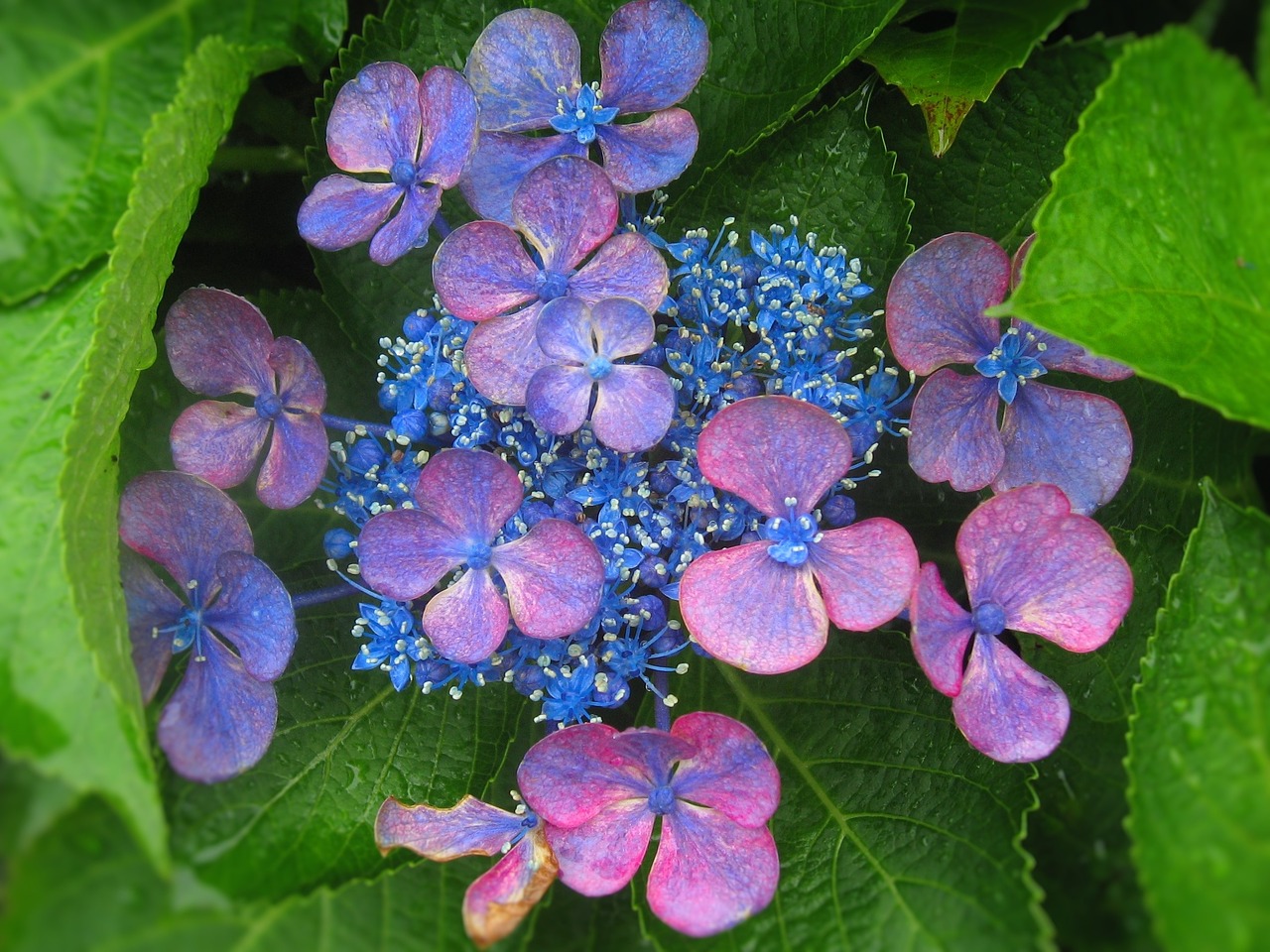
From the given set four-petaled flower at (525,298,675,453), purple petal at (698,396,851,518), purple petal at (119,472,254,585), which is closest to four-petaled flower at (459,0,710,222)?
four-petaled flower at (525,298,675,453)

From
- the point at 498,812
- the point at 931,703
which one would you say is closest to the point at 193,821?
the point at 498,812

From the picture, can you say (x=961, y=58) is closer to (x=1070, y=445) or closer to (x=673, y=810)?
(x=1070, y=445)

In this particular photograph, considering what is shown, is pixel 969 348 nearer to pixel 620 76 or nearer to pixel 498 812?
pixel 620 76

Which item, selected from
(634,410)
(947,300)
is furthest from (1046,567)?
(634,410)

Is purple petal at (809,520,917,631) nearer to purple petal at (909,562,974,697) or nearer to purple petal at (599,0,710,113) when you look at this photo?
purple petal at (909,562,974,697)

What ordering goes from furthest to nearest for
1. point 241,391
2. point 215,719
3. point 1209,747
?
point 241,391
point 215,719
point 1209,747

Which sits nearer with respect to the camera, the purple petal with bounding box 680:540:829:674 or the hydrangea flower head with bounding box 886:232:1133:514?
the purple petal with bounding box 680:540:829:674

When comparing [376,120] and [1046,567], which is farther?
[376,120]
